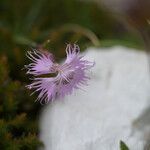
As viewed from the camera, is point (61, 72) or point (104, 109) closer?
point (61, 72)

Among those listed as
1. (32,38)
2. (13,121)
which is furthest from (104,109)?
(32,38)

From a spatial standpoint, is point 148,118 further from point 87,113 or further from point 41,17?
point 41,17

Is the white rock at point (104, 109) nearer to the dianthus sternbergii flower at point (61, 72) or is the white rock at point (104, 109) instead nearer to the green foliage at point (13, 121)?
the green foliage at point (13, 121)

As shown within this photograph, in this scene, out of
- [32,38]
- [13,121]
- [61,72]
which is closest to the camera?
[61,72]

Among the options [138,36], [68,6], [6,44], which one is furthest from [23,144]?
[68,6]

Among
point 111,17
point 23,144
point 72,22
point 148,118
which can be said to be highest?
point 111,17

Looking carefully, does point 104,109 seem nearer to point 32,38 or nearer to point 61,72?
point 61,72

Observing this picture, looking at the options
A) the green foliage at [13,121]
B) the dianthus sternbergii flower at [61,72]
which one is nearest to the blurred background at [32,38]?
the green foliage at [13,121]
